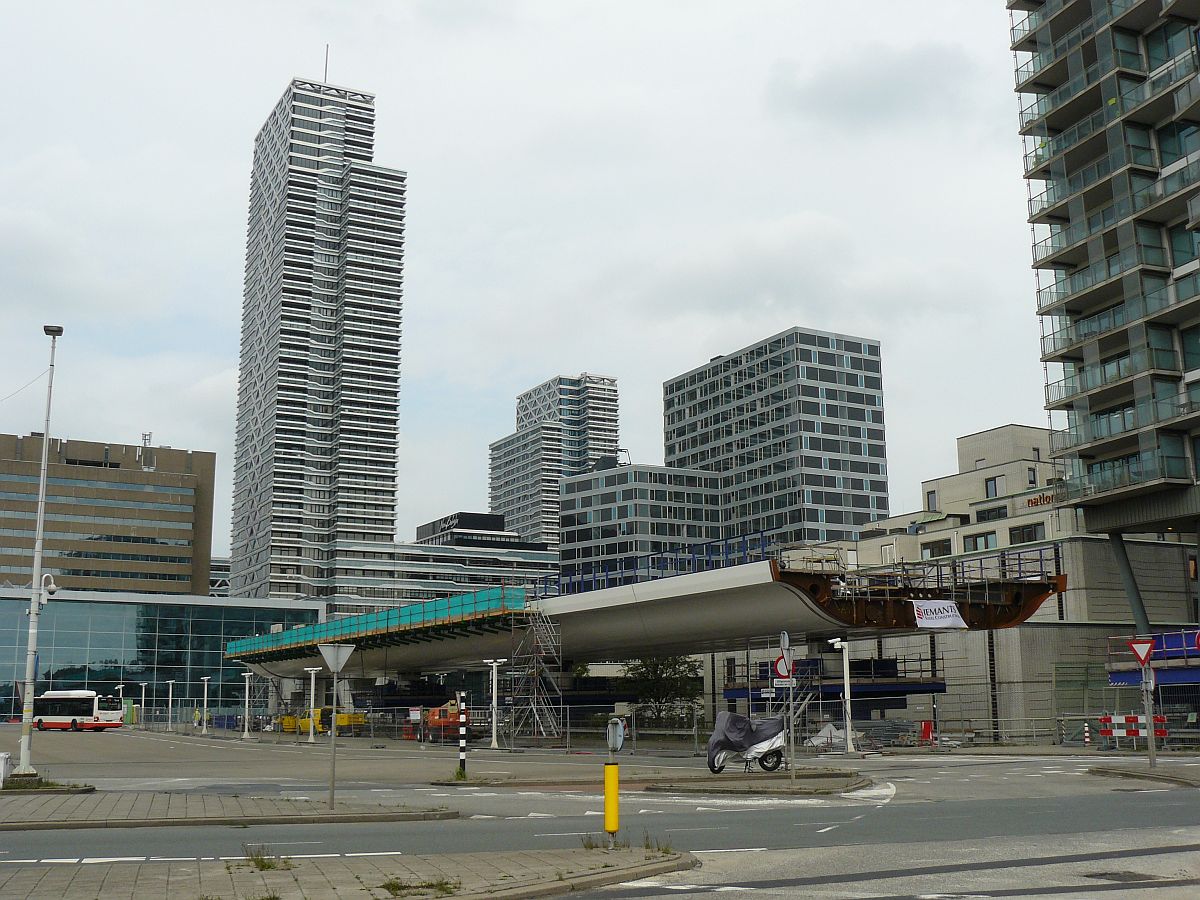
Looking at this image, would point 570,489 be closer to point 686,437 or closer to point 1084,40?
point 686,437

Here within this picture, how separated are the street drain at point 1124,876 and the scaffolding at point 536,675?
4222cm

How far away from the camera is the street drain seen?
435 inches

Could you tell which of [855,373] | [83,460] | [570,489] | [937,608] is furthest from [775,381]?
[937,608]

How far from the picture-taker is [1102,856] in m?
12.7

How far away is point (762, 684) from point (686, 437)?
13421 cm

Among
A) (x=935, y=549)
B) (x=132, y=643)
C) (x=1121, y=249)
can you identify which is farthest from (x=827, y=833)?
(x=132, y=643)

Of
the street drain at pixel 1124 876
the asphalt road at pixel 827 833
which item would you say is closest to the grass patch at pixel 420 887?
the asphalt road at pixel 827 833

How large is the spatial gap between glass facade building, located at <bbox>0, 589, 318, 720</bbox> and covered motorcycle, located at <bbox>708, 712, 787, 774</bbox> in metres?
97.5

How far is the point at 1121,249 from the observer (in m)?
57.9

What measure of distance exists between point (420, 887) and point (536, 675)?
43671 millimetres

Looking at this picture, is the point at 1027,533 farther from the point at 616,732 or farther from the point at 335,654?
the point at 616,732

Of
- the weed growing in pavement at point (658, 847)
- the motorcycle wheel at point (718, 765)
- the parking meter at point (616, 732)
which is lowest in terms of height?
the motorcycle wheel at point (718, 765)

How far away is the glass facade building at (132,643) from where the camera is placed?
110 m

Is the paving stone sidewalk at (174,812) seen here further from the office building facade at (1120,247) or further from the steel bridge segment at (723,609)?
the office building facade at (1120,247)
